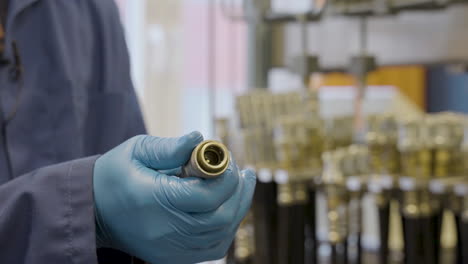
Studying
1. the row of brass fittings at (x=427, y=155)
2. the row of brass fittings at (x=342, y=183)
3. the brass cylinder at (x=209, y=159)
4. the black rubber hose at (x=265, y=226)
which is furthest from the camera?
the black rubber hose at (x=265, y=226)

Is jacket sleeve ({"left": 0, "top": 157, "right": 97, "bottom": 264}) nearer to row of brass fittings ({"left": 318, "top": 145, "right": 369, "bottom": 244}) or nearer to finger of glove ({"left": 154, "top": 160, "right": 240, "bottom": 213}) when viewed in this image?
finger of glove ({"left": 154, "top": 160, "right": 240, "bottom": 213})

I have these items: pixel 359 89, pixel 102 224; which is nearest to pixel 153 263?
pixel 102 224

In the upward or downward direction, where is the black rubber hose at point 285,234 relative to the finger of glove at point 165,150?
downward

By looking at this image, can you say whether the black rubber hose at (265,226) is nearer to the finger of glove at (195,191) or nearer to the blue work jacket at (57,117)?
the blue work jacket at (57,117)

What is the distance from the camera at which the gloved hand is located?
54 centimetres

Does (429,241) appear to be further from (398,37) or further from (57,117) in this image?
(57,117)

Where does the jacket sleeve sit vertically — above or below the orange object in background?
above

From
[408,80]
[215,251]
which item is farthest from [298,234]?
[408,80]

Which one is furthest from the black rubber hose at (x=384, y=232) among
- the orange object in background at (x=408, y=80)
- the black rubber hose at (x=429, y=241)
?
the orange object in background at (x=408, y=80)

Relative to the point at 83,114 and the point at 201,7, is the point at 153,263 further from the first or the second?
the point at 201,7

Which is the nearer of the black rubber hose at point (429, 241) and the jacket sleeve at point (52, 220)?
the jacket sleeve at point (52, 220)

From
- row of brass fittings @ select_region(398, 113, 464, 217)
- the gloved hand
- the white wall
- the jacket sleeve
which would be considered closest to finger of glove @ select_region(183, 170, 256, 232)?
the gloved hand

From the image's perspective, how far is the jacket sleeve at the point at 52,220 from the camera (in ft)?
1.87

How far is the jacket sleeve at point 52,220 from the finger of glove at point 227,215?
0.11 metres
